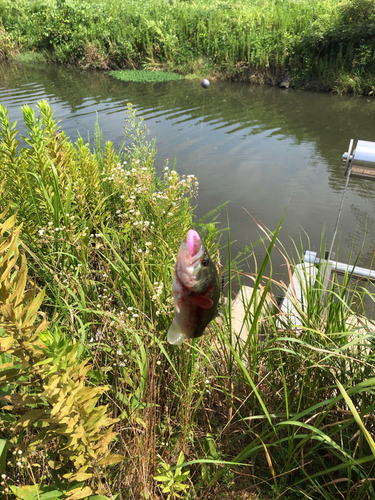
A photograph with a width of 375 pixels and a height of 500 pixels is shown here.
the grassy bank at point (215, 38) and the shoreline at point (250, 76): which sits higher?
the grassy bank at point (215, 38)

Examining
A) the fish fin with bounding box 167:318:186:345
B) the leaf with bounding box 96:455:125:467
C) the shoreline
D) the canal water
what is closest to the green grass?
the shoreline

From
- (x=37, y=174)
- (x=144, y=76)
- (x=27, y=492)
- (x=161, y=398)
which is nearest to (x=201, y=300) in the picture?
(x=27, y=492)

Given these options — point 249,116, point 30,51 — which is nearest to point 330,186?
point 249,116

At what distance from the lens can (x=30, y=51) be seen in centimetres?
1716

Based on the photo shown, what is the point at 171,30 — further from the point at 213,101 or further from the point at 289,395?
the point at 289,395

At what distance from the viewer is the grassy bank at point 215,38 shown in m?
10.9

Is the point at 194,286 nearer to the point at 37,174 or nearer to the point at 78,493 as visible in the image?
the point at 78,493

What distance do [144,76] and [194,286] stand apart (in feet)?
47.3

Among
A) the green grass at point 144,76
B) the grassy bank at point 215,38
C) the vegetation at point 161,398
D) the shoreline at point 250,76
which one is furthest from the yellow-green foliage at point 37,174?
the green grass at point 144,76

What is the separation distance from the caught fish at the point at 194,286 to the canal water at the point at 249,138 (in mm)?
1671

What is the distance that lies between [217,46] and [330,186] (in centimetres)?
940

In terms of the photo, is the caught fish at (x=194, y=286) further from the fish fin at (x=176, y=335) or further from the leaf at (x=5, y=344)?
the leaf at (x=5, y=344)

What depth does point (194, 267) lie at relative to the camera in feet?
3.08

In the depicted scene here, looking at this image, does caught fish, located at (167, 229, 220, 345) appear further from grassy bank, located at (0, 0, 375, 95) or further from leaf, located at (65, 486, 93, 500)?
grassy bank, located at (0, 0, 375, 95)
